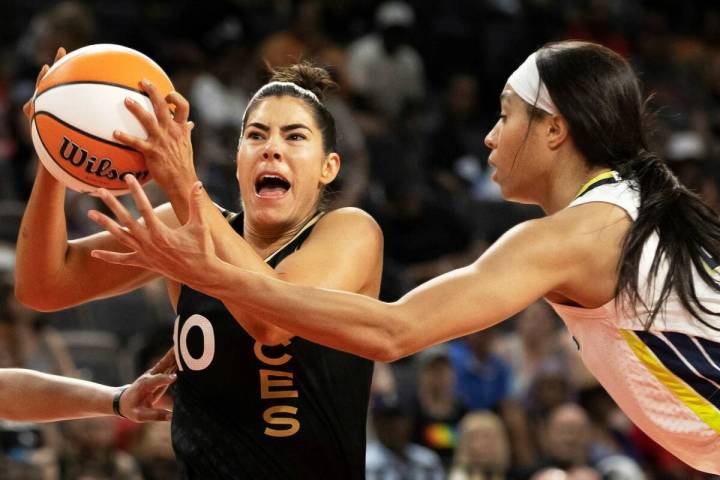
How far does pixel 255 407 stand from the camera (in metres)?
3.40

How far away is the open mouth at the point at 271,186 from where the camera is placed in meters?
3.62

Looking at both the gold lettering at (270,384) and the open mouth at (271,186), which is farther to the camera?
the open mouth at (271,186)

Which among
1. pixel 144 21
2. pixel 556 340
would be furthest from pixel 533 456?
pixel 144 21

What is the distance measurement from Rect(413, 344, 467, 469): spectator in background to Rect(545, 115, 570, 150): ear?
4.83 metres

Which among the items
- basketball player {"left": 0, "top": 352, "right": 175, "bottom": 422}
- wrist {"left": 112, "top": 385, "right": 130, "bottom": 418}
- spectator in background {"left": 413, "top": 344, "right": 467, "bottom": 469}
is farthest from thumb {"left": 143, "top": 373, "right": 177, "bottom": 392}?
spectator in background {"left": 413, "top": 344, "right": 467, "bottom": 469}

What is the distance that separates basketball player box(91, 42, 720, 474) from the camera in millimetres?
2873

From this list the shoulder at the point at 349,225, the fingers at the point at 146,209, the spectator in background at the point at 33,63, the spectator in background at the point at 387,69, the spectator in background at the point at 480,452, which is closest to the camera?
the fingers at the point at 146,209

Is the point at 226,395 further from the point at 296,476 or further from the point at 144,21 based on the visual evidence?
the point at 144,21

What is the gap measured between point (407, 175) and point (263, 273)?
7.92 m

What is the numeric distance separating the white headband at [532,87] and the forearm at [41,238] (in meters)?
1.47

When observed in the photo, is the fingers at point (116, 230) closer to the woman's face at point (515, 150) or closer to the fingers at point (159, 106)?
the fingers at point (159, 106)

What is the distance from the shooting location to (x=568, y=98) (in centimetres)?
324

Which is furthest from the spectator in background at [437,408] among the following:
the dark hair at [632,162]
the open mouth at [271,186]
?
the dark hair at [632,162]

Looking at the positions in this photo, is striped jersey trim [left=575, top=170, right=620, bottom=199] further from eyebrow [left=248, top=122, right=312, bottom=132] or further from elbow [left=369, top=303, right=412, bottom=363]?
eyebrow [left=248, top=122, right=312, bottom=132]
